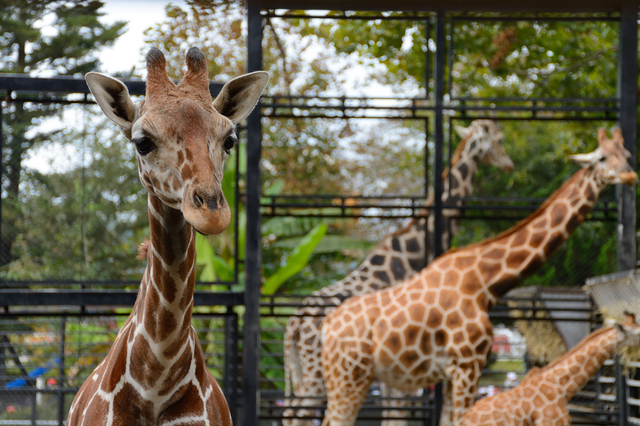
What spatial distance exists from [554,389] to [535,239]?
47.9 inches

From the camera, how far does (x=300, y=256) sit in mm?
9312

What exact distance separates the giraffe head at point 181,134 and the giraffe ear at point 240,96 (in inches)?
0.4

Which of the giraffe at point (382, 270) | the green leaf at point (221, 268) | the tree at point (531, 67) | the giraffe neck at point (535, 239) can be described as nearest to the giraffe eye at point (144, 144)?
the giraffe neck at point (535, 239)

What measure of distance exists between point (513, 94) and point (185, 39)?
538 cm

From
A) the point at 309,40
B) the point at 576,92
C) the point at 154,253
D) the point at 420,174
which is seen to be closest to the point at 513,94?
the point at 576,92

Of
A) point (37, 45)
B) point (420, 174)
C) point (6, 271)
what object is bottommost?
point (6, 271)

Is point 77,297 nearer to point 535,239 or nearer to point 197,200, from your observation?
point 535,239

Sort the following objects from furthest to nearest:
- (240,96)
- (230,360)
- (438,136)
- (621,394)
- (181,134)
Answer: (230,360)
(438,136)
(621,394)
(240,96)
(181,134)

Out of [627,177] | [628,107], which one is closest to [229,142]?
[627,177]

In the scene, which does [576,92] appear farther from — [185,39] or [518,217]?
[185,39]

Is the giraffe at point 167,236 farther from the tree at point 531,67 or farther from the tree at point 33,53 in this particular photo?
the tree at point 531,67

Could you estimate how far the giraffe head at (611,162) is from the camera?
5797 mm

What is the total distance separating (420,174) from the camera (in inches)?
554

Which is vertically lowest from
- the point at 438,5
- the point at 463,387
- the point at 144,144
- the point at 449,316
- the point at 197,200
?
the point at 463,387
